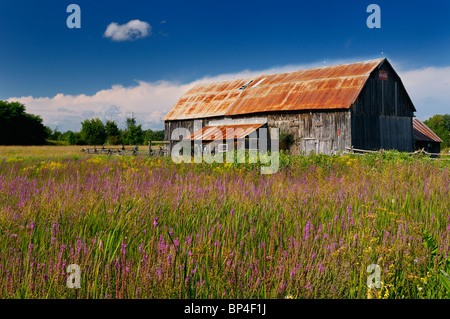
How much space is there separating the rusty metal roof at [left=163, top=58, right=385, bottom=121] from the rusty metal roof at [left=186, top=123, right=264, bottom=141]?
119 cm

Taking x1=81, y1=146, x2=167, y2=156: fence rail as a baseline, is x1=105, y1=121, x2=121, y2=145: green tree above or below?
above

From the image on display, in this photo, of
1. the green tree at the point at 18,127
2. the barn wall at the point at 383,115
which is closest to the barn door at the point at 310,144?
the barn wall at the point at 383,115

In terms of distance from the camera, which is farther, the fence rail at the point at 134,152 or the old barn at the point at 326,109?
the fence rail at the point at 134,152

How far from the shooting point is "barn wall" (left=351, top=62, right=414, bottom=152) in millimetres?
22031

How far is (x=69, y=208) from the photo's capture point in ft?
13.7

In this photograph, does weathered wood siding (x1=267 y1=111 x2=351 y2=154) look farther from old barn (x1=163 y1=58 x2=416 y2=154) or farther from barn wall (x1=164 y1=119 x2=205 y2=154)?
barn wall (x1=164 y1=119 x2=205 y2=154)

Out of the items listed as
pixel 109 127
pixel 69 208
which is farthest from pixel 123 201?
pixel 109 127

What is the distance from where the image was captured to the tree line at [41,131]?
238 feet

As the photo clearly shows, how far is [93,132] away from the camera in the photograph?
265 feet

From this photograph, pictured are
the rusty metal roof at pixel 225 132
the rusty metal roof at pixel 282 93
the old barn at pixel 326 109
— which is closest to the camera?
the old barn at pixel 326 109

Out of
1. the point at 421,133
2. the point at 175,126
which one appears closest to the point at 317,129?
the point at 175,126

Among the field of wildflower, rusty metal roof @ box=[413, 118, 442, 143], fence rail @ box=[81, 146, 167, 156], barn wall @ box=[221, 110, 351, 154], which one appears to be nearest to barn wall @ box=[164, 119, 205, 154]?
fence rail @ box=[81, 146, 167, 156]

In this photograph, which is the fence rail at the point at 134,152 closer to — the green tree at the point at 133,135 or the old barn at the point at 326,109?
the old barn at the point at 326,109

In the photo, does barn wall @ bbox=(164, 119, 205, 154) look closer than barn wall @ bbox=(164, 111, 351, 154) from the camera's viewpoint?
No
